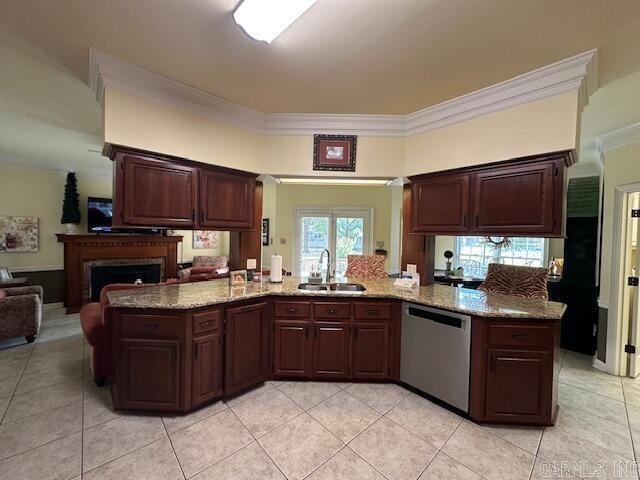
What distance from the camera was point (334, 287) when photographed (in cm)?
300

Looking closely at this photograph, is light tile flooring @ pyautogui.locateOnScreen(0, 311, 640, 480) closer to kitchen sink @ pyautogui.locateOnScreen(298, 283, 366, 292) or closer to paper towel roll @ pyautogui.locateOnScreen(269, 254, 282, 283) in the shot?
kitchen sink @ pyautogui.locateOnScreen(298, 283, 366, 292)

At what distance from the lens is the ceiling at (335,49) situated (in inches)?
61.7

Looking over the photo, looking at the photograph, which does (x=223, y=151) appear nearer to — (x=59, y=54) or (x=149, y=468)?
(x=59, y=54)

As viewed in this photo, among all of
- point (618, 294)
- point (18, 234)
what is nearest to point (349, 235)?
point (618, 294)

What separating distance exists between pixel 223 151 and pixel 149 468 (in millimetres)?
2530

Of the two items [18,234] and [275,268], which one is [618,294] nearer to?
[275,268]

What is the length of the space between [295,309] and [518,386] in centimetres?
188

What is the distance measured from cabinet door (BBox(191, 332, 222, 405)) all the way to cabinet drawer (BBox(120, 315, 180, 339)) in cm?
20

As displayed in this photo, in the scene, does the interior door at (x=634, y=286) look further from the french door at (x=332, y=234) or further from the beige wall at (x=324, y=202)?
the french door at (x=332, y=234)

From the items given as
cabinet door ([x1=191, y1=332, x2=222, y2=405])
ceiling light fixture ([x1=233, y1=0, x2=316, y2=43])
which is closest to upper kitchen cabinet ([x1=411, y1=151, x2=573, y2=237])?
ceiling light fixture ([x1=233, y1=0, x2=316, y2=43])

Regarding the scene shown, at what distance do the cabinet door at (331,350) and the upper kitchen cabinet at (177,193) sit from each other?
1388mm

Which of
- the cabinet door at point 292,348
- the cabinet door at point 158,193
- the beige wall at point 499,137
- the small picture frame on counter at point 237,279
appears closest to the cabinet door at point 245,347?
the cabinet door at point 292,348

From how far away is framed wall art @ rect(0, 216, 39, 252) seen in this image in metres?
4.68

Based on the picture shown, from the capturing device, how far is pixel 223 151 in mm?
2766
